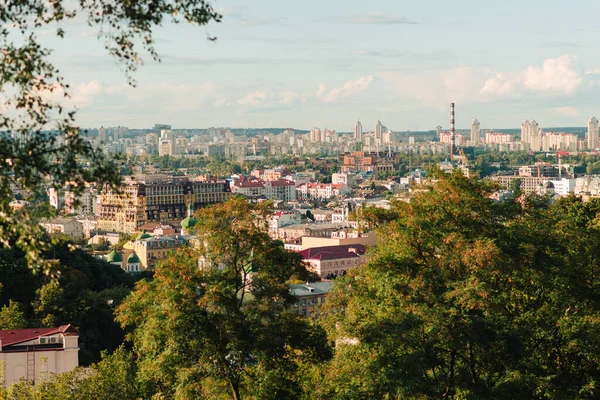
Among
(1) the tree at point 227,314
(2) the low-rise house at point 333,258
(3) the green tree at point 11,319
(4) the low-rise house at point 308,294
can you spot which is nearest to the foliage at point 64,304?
(3) the green tree at point 11,319

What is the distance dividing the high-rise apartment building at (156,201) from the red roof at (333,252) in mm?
37303

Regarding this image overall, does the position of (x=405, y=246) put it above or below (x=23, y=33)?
below

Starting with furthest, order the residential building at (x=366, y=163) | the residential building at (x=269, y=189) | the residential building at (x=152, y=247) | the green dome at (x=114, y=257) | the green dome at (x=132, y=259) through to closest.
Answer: the residential building at (x=366, y=163)
the residential building at (x=269, y=189)
the residential building at (x=152, y=247)
the green dome at (x=132, y=259)
the green dome at (x=114, y=257)

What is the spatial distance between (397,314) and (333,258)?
157 feet

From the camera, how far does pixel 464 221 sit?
1691 cm

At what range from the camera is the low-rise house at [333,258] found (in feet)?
204

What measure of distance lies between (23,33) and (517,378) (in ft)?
31.3

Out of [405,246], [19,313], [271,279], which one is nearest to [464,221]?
[405,246]

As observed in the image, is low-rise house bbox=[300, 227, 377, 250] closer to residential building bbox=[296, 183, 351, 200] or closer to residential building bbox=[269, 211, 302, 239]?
residential building bbox=[269, 211, 302, 239]

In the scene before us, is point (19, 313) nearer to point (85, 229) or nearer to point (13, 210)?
point (13, 210)

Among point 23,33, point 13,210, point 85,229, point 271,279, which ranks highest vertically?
point 23,33

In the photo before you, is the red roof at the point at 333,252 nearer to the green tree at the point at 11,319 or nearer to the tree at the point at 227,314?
the green tree at the point at 11,319

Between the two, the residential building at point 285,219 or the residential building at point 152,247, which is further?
the residential building at point 285,219

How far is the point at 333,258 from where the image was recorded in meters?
63.1
